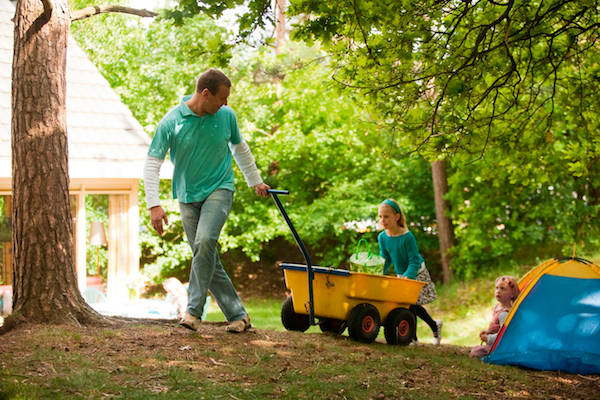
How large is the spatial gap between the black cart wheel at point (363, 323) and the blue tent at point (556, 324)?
0.92 m

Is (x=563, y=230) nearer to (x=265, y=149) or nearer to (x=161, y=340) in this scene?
(x=265, y=149)

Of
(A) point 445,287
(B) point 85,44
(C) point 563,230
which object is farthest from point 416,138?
(B) point 85,44

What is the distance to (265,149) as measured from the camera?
1638 cm

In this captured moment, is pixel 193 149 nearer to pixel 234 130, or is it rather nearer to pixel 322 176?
pixel 234 130

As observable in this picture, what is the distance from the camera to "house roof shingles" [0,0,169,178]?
34.6 feet

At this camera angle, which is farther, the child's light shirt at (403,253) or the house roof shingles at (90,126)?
the house roof shingles at (90,126)

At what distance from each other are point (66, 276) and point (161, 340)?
1105 mm

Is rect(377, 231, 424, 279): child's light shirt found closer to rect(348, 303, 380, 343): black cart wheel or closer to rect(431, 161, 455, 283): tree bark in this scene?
rect(348, 303, 380, 343): black cart wheel

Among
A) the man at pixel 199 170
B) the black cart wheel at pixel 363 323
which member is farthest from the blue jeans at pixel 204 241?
the black cart wheel at pixel 363 323

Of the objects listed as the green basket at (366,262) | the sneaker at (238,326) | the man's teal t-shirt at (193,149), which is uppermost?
the man's teal t-shirt at (193,149)

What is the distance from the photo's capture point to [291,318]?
239 inches

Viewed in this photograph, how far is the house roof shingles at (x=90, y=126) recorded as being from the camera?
1055cm

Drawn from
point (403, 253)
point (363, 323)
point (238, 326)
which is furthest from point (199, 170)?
point (403, 253)

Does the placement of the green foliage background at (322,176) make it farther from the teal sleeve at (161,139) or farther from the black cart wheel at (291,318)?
the teal sleeve at (161,139)
